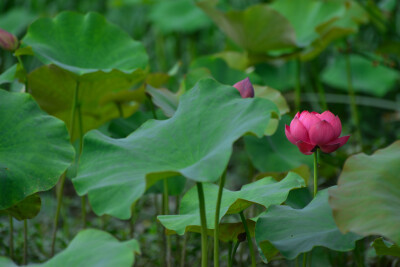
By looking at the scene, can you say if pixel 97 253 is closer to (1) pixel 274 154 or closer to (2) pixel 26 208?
(2) pixel 26 208

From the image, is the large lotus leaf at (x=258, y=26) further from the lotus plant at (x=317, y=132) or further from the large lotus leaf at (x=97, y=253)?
the large lotus leaf at (x=97, y=253)

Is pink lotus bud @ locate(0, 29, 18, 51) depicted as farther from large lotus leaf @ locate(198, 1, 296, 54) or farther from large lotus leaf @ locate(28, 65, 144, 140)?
large lotus leaf @ locate(198, 1, 296, 54)

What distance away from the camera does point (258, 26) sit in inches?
64.9

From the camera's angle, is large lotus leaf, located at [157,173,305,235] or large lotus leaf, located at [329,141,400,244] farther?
large lotus leaf, located at [157,173,305,235]

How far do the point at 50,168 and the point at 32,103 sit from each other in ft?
0.41

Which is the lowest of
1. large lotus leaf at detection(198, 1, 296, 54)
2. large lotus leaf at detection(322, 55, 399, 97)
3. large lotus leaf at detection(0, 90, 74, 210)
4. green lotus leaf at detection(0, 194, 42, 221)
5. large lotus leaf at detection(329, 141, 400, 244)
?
large lotus leaf at detection(322, 55, 399, 97)

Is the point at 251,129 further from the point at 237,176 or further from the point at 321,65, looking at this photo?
the point at 321,65

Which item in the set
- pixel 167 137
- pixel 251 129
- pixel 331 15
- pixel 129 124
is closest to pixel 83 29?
pixel 129 124

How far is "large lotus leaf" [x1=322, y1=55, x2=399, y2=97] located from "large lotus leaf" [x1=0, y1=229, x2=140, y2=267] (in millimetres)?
2472

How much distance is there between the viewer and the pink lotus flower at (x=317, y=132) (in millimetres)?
803

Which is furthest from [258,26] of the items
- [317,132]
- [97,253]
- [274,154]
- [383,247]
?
[97,253]

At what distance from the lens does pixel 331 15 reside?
1.94 metres

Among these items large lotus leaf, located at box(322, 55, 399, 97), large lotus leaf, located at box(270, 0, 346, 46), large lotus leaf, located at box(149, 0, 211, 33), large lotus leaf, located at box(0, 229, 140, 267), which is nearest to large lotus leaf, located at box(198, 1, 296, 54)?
large lotus leaf, located at box(270, 0, 346, 46)

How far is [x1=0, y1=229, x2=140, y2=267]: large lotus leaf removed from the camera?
2.08ft
